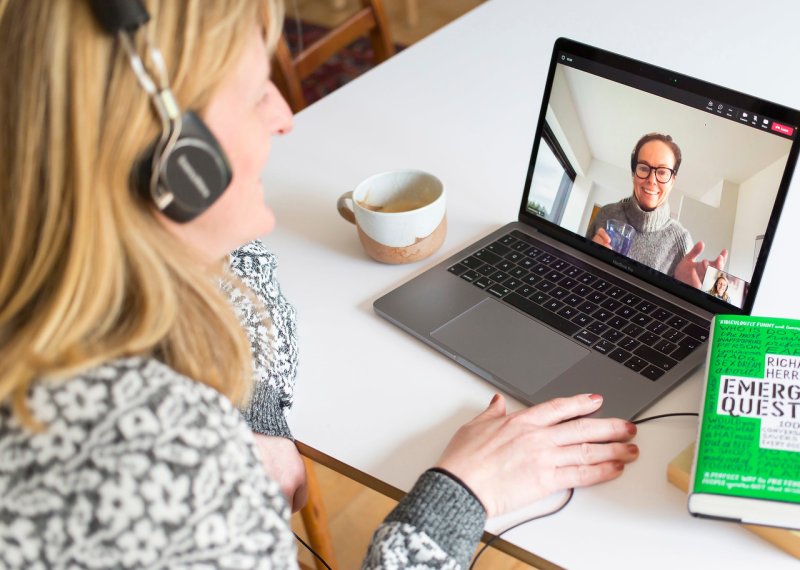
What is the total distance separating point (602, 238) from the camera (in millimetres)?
1061

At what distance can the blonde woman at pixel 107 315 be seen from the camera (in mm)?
625

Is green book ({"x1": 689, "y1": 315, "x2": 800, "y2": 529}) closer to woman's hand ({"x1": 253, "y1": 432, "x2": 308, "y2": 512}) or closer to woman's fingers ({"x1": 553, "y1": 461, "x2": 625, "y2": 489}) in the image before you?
woman's fingers ({"x1": 553, "y1": 461, "x2": 625, "y2": 489})

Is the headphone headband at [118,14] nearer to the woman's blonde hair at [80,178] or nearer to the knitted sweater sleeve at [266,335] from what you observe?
the woman's blonde hair at [80,178]

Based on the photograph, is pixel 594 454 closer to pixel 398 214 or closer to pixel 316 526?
pixel 398 214

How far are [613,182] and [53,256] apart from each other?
2.09 feet

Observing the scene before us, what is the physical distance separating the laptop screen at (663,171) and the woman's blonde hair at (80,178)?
0.49m

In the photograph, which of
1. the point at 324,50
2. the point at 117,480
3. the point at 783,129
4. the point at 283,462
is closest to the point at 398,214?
the point at 283,462

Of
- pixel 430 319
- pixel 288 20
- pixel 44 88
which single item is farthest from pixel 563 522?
pixel 288 20

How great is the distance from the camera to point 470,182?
1273 millimetres

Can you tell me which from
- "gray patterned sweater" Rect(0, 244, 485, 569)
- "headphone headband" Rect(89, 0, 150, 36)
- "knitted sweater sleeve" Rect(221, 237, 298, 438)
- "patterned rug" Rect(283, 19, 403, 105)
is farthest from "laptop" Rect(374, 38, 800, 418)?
"patterned rug" Rect(283, 19, 403, 105)

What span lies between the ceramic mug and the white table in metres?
0.03

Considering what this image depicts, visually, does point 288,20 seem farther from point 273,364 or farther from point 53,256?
point 53,256

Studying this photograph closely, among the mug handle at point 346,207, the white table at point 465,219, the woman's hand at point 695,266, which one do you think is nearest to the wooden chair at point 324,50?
the white table at point 465,219

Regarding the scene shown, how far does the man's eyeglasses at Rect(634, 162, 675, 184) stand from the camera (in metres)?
0.97
